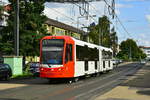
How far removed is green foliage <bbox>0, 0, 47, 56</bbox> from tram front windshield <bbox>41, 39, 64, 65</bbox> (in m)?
22.8

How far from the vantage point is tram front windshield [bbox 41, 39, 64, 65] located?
23469 millimetres

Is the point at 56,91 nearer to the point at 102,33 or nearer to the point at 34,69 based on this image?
the point at 34,69

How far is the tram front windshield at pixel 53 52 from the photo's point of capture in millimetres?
23469

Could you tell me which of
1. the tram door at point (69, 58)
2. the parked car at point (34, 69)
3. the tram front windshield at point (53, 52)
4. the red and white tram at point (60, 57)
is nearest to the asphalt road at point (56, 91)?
the red and white tram at point (60, 57)

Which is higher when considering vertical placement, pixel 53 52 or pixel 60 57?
pixel 53 52

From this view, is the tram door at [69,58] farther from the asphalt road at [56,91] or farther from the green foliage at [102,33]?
the green foliage at [102,33]

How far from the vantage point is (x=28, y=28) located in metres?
48.2

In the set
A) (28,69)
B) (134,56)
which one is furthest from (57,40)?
(134,56)

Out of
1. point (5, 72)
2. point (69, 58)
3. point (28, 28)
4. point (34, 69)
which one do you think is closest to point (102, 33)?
point (28, 28)

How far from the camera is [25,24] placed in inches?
1884

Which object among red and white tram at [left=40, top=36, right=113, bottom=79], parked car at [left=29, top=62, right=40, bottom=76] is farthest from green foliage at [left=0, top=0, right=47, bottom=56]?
red and white tram at [left=40, top=36, right=113, bottom=79]

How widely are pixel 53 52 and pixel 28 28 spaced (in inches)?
996

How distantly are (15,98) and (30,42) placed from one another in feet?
108

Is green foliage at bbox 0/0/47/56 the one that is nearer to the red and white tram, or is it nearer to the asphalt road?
the red and white tram
